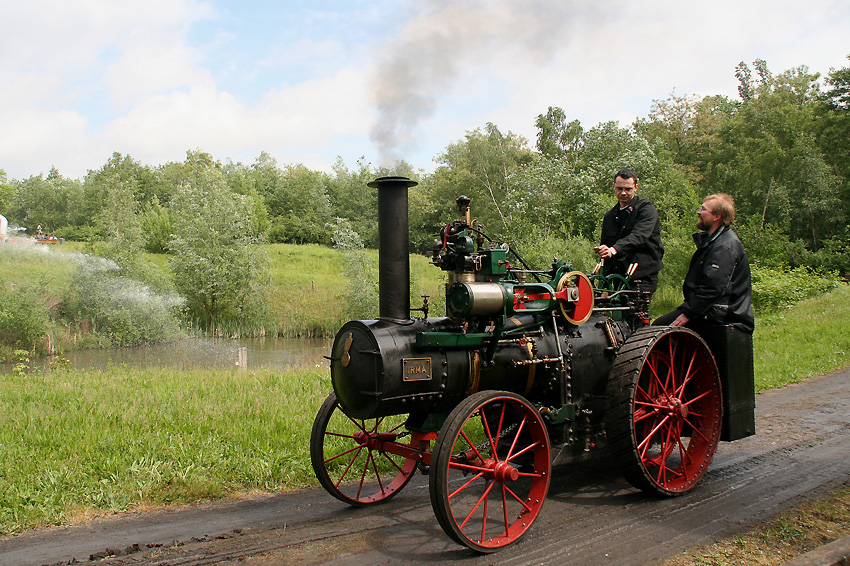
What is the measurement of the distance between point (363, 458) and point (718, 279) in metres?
3.09

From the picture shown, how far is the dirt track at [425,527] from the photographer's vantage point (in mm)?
3627

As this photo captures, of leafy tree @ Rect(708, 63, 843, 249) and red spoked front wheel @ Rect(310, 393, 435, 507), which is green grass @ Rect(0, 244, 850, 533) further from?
leafy tree @ Rect(708, 63, 843, 249)

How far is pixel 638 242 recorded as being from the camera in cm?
547

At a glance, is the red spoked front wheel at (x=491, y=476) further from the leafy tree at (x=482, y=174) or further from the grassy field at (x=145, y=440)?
the leafy tree at (x=482, y=174)

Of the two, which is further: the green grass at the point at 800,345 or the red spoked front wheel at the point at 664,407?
the green grass at the point at 800,345

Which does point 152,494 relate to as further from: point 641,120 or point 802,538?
point 641,120

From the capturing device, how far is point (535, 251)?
2272 cm

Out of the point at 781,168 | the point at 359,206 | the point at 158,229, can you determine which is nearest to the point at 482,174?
the point at 359,206

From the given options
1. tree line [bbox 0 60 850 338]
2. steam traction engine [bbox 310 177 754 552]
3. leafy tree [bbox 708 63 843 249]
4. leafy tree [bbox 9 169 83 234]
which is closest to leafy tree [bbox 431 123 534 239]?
tree line [bbox 0 60 850 338]

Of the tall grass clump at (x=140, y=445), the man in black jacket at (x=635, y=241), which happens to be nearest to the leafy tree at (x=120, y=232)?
the tall grass clump at (x=140, y=445)

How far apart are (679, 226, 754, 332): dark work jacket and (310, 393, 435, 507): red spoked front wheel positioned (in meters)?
2.36

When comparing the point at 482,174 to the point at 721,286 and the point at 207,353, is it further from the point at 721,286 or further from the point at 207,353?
the point at 721,286

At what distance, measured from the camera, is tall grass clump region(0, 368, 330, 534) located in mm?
4527

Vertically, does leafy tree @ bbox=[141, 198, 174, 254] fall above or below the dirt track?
above
